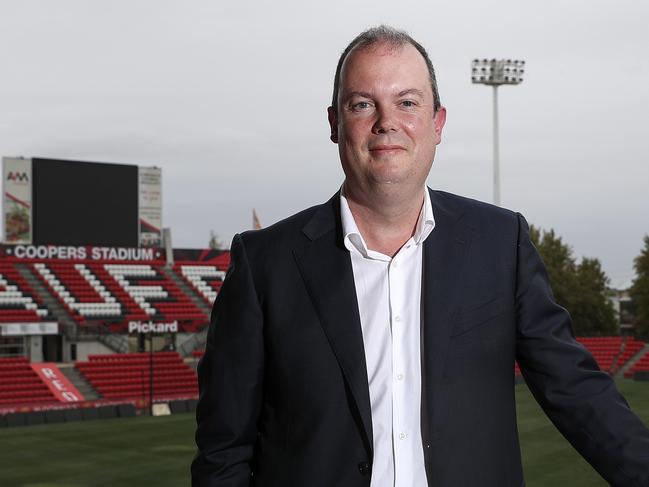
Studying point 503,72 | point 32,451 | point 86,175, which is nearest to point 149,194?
point 86,175

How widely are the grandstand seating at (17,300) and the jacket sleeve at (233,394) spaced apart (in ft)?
126

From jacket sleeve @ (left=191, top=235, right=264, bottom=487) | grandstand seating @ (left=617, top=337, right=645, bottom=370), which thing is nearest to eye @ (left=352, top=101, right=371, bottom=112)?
jacket sleeve @ (left=191, top=235, right=264, bottom=487)

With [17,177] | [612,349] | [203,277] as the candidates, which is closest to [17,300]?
[17,177]

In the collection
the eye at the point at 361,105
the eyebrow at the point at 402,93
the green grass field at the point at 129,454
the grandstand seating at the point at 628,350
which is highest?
the eyebrow at the point at 402,93

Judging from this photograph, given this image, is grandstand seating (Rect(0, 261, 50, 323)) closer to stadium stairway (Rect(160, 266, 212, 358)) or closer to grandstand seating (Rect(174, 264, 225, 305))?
stadium stairway (Rect(160, 266, 212, 358))

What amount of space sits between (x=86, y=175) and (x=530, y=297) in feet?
140

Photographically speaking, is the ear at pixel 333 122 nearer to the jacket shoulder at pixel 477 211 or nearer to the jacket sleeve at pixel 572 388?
the jacket shoulder at pixel 477 211

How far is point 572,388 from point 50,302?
139 ft

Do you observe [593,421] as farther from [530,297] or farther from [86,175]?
[86,175]

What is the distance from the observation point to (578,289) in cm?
6319

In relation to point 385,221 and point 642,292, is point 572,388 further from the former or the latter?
point 642,292

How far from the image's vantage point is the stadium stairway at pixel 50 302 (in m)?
40.6

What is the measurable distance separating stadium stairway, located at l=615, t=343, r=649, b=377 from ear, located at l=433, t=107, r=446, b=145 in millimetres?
45605

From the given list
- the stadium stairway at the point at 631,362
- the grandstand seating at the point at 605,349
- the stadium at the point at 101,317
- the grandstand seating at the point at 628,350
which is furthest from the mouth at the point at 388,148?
the grandstand seating at the point at 628,350
